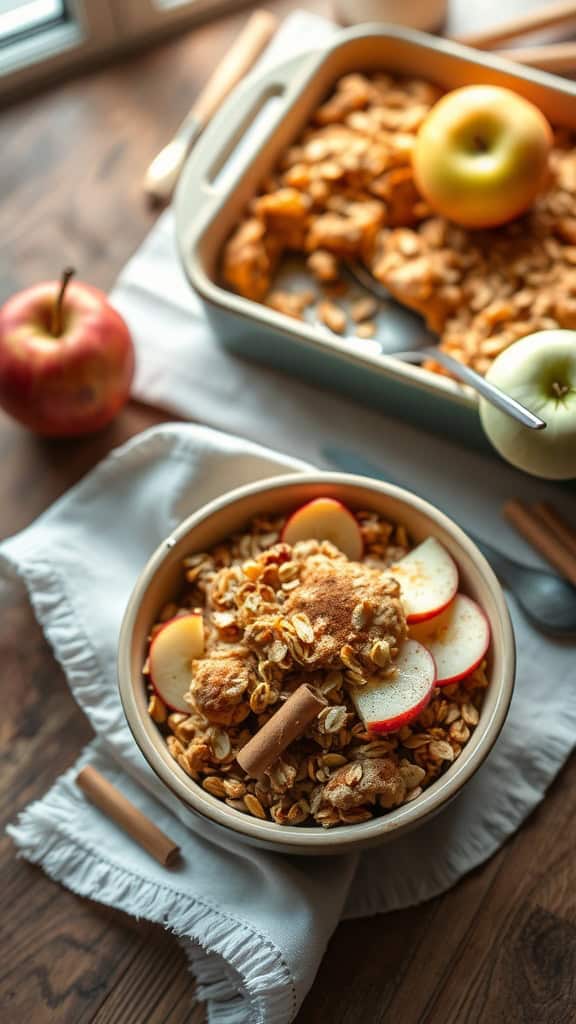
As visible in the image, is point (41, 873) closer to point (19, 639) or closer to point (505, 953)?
point (19, 639)

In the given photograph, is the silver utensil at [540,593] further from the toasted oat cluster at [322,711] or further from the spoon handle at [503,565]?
the toasted oat cluster at [322,711]

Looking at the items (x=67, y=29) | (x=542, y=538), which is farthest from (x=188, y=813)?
(x=67, y=29)

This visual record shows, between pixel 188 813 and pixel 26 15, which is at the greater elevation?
pixel 26 15

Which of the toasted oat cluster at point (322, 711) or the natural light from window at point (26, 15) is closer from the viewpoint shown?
the toasted oat cluster at point (322, 711)

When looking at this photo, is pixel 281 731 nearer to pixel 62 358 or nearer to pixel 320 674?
pixel 320 674

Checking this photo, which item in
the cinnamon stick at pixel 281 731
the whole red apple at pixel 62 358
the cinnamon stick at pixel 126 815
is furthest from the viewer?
the whole red apple at pixel 62 358

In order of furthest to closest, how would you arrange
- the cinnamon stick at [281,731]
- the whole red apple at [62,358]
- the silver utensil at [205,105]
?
the silver utensil at [205,105], the whole red apple at [62,358], the cinnamon stick at [281,731]

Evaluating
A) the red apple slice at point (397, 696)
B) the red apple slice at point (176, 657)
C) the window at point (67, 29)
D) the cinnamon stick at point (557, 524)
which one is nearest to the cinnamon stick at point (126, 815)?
the red apple slice at point (176, 657)
